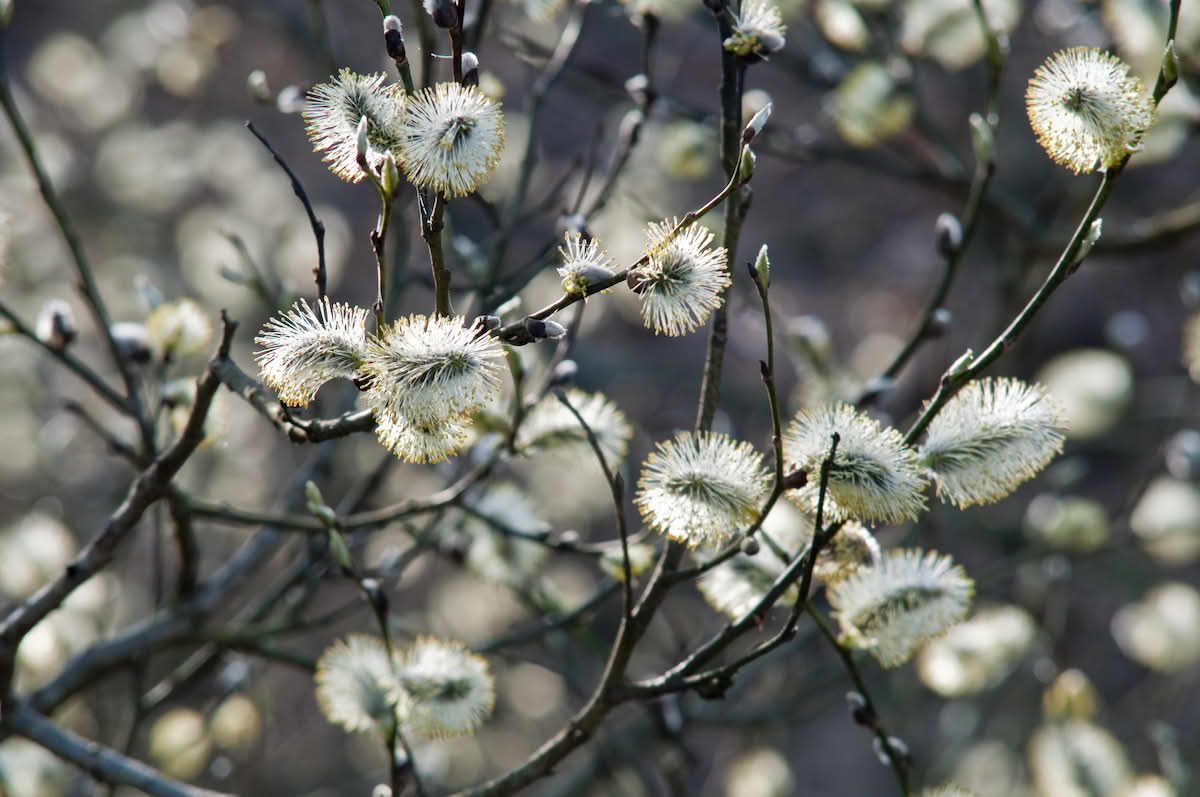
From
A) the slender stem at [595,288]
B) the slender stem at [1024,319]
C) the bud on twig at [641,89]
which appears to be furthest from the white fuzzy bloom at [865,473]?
the bud on twig at [641,89]

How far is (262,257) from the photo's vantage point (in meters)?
4.69

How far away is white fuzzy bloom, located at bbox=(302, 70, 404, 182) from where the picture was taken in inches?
47.8

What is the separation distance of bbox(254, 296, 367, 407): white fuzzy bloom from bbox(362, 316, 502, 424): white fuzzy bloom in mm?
61

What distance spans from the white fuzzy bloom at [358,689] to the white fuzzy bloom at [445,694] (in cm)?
3

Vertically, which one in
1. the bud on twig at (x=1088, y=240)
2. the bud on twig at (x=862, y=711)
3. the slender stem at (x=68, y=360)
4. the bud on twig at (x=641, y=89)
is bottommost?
the bud on twig at (x=862, y=711)

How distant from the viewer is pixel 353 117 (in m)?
1.24

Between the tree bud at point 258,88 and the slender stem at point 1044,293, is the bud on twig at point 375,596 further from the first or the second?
the tree bud at point 258,88

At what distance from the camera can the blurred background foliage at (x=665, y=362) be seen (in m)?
2.53

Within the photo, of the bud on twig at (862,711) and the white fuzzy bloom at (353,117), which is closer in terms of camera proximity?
the white fuzzy bloom at (353,117)

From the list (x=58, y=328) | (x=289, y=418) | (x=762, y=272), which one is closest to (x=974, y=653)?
(x=762, y=272)

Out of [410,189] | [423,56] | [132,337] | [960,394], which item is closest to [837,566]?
[960,394]

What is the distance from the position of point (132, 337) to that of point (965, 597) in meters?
1.55

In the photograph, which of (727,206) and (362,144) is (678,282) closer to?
(727,206)

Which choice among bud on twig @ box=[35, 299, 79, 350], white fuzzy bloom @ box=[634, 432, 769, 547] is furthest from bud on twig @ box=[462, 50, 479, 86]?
bud on twig @ box=[35, 299, 79, 350]
